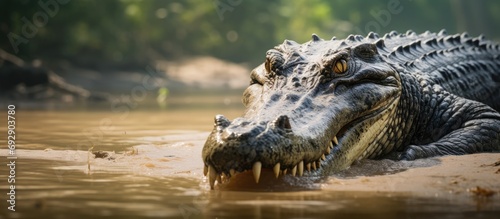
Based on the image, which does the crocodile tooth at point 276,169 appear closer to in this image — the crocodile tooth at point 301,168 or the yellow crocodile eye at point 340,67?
the crocodile tooth at point 301,168

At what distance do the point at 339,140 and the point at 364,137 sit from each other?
1.29ft

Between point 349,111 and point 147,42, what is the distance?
20.4 meters

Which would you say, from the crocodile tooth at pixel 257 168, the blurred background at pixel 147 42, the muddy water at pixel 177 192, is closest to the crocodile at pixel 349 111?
the crocodile tooth at pixel 257 168

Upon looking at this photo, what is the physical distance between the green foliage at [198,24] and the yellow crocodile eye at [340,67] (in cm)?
1155

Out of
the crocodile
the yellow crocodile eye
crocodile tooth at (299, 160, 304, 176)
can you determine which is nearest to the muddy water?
crocodile tooth at (299, 160, 304, 176)

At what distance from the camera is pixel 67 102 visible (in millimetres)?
12266

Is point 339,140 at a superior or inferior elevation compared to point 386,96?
inferior

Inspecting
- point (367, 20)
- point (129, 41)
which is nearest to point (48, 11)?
point (129, 41)

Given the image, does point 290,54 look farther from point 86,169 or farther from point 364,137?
point 86,169

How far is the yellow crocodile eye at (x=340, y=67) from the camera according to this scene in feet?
16.9

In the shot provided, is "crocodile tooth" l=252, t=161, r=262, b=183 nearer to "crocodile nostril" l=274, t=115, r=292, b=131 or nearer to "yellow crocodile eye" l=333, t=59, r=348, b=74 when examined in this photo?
"crocodile nostril" l=274, t=115, r=292, b=131

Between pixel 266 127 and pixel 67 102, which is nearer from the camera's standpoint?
pixel 266 127

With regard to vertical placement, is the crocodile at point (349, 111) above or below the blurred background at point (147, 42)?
below

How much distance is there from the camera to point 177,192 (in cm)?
381
